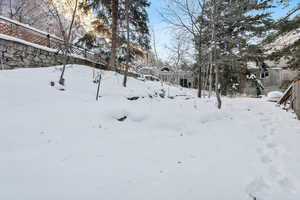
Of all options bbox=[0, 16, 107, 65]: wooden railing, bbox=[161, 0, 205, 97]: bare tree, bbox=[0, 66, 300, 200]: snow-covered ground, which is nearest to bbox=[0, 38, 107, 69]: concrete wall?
bbox=[0, 16, 107, 65]: wooden railing

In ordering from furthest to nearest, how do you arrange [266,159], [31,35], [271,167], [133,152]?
1. [31,35]
2. [133,152]
3. [266,159]
4. [271,167]

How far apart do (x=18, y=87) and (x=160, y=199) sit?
4.31 meters

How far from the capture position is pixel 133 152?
8.71 ft

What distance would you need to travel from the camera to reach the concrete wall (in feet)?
19.1

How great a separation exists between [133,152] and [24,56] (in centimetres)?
608

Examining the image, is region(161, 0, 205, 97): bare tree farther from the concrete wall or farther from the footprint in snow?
the footprint in snow

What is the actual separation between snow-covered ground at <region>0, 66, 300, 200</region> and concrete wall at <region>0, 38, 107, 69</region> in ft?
5.20

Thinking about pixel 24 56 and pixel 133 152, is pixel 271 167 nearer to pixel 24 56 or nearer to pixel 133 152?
pixel 133 152

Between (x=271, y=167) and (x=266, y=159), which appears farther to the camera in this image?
(x=266, y=159)

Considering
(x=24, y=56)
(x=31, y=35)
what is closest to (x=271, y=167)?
(x=24, y=56)

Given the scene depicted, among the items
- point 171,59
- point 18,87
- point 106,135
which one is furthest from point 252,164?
point 171,59

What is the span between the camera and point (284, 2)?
17.1 ft

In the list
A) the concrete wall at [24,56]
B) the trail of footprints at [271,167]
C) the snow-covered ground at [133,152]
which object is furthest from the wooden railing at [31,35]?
the trail of footprints at [271,167]

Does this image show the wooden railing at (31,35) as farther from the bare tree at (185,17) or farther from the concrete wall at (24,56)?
the bare tree at (185,17)
